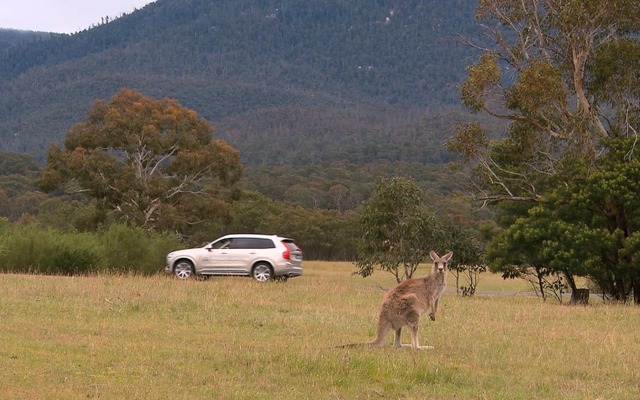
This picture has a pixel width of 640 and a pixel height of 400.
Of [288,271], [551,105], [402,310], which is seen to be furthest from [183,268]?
[402,310]

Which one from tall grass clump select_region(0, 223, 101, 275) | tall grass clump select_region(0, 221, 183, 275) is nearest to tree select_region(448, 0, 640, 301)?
tall grass clump select_region(0, 221, 183, 275)

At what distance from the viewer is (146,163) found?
5659cm

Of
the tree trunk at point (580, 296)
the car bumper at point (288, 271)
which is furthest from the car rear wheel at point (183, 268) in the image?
the tree trunk at point (580, 296)

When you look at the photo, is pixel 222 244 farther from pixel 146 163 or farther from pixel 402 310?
pixel 146 163

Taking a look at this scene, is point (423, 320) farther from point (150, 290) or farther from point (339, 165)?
point (339, 165)

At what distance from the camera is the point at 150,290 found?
22.8 m

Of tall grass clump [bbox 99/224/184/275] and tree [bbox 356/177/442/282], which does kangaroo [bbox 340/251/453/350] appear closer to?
tree [bbox 356/177/442/282]

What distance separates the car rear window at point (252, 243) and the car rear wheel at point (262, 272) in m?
0.59

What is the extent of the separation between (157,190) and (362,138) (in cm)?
13558

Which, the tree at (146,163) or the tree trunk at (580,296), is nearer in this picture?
the tree trunk at (580,296)

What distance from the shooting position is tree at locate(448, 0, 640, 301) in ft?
95.0

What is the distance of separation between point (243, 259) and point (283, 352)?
1888 cm

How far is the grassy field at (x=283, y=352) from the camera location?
10789 mm

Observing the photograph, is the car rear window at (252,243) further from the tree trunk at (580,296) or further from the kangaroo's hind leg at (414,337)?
the kangaroo's hind leg at (414,337)
